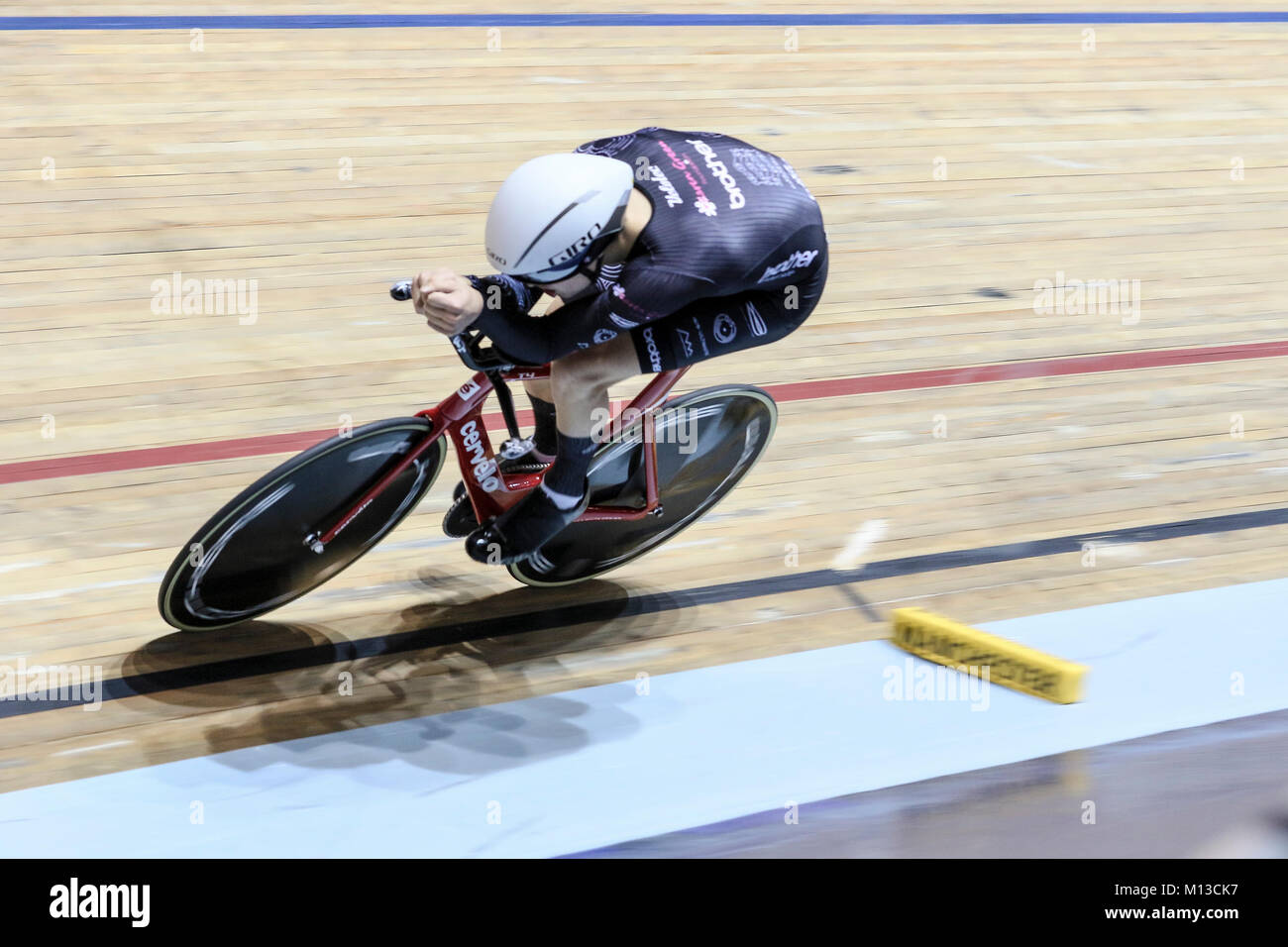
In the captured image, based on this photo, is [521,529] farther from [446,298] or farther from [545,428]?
[446,298]

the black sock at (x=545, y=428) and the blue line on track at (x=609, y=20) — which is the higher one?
the blue line on track at (x=609, y=20)

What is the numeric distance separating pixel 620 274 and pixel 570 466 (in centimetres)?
45

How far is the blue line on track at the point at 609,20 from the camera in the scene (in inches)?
233

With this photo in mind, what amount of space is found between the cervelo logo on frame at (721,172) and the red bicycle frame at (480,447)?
16.0 inches

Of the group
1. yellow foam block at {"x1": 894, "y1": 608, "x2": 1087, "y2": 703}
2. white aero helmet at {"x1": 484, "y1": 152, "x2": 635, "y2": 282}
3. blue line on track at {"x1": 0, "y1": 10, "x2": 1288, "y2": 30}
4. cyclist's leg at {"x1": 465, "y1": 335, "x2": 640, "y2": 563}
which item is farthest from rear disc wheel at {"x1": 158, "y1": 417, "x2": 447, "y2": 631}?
blue line on track at {"x1": 0, "y1": 10, "x2": 1288, "y2": 30}

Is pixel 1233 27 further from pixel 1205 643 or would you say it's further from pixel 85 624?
pixel 85 624

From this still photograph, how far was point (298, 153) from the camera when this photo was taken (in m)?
5.20

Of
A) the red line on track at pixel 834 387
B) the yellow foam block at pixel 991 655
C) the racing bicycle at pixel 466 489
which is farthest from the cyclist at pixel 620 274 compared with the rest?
the red line on track at pixel 834 387

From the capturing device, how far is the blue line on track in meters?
5.92

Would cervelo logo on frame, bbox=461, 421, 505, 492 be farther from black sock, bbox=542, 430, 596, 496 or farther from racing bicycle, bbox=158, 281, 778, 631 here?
black sock, bbox=542, 430, 596, 496

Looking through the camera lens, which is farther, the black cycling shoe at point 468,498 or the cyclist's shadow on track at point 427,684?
the black cycling shoe at point 468,498

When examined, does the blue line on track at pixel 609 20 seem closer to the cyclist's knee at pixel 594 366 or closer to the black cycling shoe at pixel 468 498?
the black cycling shoe at pixel 468 498

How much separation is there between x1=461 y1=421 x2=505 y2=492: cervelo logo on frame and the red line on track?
99 centimetres

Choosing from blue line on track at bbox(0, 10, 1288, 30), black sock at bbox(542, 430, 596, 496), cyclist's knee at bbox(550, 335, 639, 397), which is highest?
blue line on track at bbox(0, 10, 1288, 30)
